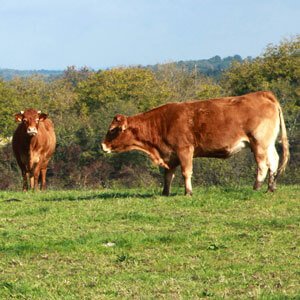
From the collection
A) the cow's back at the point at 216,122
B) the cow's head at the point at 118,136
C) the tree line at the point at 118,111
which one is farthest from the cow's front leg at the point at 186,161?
the tree line at the point at 118,111

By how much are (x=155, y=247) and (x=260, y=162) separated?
20.6ft

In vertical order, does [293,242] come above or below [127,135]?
below

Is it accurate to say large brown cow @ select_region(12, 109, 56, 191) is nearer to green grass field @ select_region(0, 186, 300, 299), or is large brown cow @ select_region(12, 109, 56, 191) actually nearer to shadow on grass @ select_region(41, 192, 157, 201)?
shadow on grass @ select_region(41, 192, 157, 201)

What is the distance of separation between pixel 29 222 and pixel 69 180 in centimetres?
4054

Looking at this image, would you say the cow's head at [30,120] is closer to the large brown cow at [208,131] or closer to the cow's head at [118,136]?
the cow's head at [118,136]

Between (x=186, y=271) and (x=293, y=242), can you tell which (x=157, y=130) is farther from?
(x=186, y=271)

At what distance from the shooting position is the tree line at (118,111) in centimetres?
4653

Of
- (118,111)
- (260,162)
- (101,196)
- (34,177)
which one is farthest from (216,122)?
(118,111)

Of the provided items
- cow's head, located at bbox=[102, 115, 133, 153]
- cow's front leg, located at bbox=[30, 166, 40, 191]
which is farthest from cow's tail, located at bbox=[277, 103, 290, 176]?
cow's front leg, located at bbox=[30, 166, 40, 191]

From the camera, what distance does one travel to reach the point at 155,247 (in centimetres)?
1044

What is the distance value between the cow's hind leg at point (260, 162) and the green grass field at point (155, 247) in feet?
2.21

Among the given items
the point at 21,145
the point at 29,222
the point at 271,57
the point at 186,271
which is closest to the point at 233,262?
the point at 186,271

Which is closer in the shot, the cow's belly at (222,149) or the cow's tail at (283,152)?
the cow's belly at (222,149)

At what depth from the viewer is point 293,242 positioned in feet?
34.3
